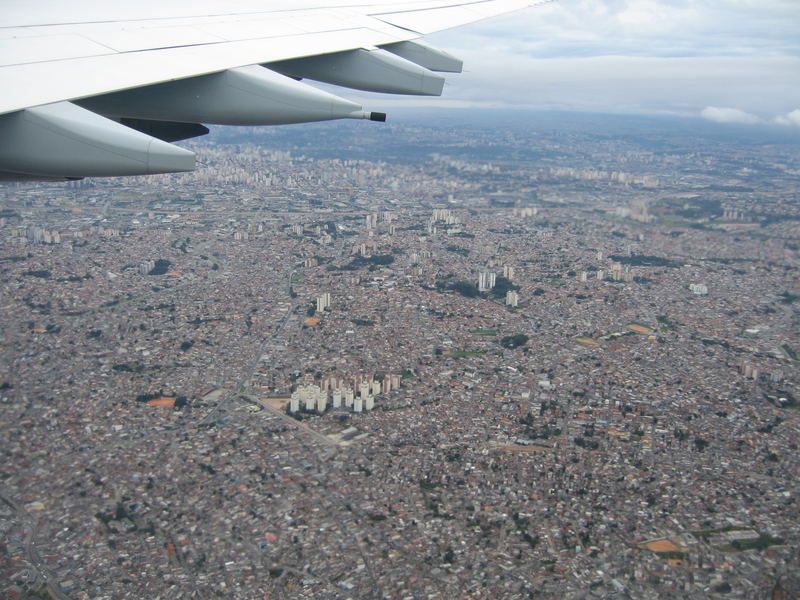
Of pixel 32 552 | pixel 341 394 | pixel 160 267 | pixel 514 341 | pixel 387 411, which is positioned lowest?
pixel 32 552

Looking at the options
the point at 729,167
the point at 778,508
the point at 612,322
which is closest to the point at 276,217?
the point at 612,322

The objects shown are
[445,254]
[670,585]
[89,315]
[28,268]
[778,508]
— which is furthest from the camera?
[445,254]

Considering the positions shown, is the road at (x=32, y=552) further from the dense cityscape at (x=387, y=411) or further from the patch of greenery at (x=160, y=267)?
the patch of greenery at (x=160, y=267)

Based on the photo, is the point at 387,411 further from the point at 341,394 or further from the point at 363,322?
the point at 363,322

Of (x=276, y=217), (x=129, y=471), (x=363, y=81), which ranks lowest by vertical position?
(x=129, y=471)

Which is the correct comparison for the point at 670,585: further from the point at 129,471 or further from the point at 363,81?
the point at 129,471

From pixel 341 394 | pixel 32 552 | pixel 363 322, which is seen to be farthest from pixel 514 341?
pixel 32 552

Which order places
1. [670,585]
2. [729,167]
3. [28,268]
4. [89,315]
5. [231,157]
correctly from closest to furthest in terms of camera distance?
[670,585]
[89,315]
[28,268]
[231,157]
[729,167]
